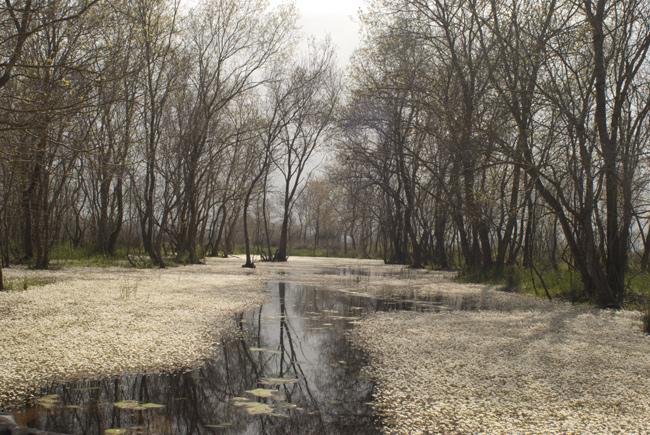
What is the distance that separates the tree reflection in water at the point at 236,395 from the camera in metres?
3.73

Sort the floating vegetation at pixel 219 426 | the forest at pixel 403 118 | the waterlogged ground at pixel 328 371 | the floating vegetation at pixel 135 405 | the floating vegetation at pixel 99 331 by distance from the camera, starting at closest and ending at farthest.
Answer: the floating vegetation at pixel 219 426, the waterlogged ground at pixel 328 371, the floating vegetation at pixel 135 405, the floating vegetation at pixel 99 331, the forest at pixel 403 118

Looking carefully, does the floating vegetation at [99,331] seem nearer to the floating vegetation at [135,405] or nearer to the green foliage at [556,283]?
the floating vegetation at [135,405]

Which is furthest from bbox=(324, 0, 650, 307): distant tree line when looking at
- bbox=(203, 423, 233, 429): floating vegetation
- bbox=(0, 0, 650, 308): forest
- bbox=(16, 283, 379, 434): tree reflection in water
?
bbox=(203, 423, 233, 429): floating vegetation

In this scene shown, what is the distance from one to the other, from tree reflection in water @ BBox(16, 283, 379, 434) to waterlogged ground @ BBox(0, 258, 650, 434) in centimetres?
2

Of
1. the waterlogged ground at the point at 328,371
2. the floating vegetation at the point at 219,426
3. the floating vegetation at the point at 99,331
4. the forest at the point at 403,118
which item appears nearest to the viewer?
the floating vegetation at the point at 219,426

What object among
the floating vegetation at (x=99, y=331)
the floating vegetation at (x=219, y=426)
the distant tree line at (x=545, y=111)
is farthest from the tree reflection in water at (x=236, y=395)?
the distant tree line at (x=545, y=111)

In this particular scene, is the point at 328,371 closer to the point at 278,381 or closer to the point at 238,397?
the point at 278,381

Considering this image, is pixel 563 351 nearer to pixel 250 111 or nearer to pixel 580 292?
pixel 580 292

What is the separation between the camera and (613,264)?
36.4 feet

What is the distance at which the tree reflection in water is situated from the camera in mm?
3729

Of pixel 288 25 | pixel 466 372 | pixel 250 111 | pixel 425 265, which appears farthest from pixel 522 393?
pixel 250 111

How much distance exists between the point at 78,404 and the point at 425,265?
26555mm

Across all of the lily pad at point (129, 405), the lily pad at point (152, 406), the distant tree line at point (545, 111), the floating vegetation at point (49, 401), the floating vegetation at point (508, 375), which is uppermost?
the distant tree line at point (545, 111)

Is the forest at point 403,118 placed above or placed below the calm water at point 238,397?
above
